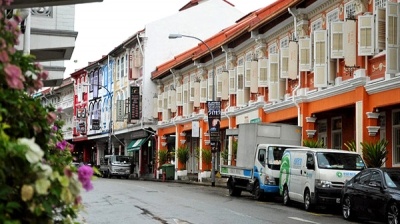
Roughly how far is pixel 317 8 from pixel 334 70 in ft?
10.3

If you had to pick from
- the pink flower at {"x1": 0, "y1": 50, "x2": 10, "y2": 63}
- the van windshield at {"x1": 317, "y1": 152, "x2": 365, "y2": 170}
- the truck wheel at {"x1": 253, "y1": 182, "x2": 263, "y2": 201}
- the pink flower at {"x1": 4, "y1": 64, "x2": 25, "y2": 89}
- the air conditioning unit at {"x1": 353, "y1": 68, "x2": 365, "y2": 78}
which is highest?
the air conditioning unit at {"x1": 353, "y1": 68, "x2": 365, "y2": 78}

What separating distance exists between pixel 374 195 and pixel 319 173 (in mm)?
3986

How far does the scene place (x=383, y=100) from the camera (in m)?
23.4

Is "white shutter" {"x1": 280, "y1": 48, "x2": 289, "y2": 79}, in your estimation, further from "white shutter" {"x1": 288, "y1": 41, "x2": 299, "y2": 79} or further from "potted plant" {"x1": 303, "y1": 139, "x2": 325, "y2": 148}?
"potted plant" {"x1": 303, "y1": 139, "x2": 325, "y2": 148}

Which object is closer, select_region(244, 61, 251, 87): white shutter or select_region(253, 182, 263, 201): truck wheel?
select_region(253, 182, 263, 201): truck wheel

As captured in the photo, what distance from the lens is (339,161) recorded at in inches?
866

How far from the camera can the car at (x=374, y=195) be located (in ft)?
54.0

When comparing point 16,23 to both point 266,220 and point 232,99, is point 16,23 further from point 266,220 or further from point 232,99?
point 232,99


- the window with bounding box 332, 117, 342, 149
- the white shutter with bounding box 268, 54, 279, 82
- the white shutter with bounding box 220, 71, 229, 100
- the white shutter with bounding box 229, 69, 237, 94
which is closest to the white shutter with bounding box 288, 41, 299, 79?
the white shutter with bounding box 268, 54, 279, 82

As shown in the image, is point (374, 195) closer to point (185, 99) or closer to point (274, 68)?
point (274, 68)

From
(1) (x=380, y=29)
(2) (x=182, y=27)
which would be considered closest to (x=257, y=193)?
(1) (x=380, y=29)

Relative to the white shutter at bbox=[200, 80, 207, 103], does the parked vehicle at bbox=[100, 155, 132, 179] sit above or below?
below

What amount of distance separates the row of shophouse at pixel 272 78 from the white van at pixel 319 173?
2.59 meters

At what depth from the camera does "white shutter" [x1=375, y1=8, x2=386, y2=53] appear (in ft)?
74.4
